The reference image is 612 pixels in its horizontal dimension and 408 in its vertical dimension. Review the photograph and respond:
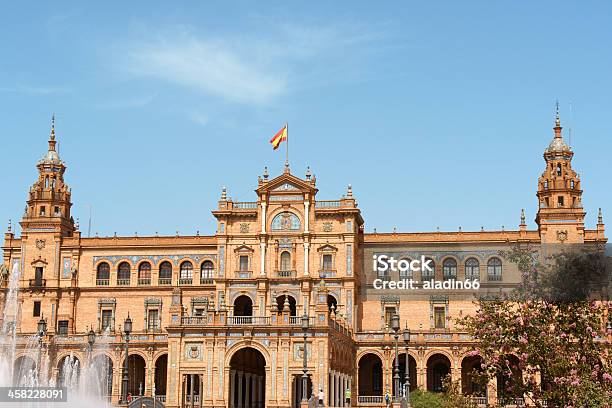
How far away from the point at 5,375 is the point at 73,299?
10677mm

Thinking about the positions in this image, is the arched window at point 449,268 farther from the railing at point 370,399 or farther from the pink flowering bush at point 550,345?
the pink flowering bush at point 550,345

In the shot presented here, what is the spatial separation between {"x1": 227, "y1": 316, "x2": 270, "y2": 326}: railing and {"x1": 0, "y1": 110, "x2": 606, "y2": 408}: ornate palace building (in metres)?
5.50

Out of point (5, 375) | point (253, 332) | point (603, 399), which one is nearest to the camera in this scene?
point (603, 399)

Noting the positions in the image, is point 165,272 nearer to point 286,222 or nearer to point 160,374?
point 160,374

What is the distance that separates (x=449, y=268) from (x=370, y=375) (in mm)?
11829

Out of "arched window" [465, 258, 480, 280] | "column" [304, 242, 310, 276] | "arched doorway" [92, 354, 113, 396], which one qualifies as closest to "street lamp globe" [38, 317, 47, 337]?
"arched doorway" [92, 354, 113, 396]

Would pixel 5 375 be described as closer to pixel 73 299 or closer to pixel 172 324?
pixel 73 299

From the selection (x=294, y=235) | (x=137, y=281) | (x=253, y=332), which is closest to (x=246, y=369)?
(x=253, y=332)

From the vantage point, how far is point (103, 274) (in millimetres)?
94625

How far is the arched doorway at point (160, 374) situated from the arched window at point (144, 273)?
7529 millimetres

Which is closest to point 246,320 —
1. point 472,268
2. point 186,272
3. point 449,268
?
point 186,272

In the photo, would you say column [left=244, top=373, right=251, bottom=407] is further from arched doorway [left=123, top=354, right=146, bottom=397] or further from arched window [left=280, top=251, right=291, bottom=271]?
arched doorway [left=123, top=354, right=146, bottom=397]

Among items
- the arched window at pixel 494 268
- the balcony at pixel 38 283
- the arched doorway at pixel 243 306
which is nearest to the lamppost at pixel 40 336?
the balcony at pixel 38 283

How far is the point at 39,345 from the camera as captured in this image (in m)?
89.7
